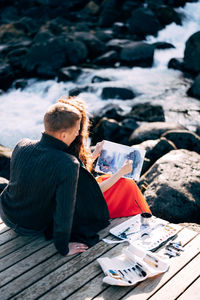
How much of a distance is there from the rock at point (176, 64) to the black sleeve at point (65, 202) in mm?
12048

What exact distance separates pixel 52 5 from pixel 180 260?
74.6 feet

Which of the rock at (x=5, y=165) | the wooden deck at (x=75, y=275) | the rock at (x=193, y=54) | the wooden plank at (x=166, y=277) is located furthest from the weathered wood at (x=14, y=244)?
the rock at (x=193, y=54)

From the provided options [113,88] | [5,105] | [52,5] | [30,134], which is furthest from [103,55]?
[52,5]

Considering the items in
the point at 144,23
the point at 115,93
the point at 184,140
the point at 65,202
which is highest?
the point at 144,23

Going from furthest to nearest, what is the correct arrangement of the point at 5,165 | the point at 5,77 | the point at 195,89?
→ the point at 5,77 < the point at 195,89 < the point at 5,165

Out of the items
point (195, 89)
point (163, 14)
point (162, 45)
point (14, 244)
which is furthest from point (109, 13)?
point (14, 244)

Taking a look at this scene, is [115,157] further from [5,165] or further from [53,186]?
[5,165]

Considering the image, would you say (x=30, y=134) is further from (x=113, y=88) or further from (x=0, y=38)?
(x=0, y=38)

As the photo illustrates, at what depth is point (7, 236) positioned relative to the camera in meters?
3.63

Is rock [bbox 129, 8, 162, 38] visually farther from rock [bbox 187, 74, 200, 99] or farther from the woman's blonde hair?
the woman's blonde hair

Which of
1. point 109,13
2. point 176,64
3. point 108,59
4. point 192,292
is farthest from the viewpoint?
point 109,13

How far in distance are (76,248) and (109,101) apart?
849 cm

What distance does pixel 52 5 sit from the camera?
23.2m

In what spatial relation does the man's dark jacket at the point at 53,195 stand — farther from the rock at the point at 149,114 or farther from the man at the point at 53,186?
the rock at the point at 149,114
